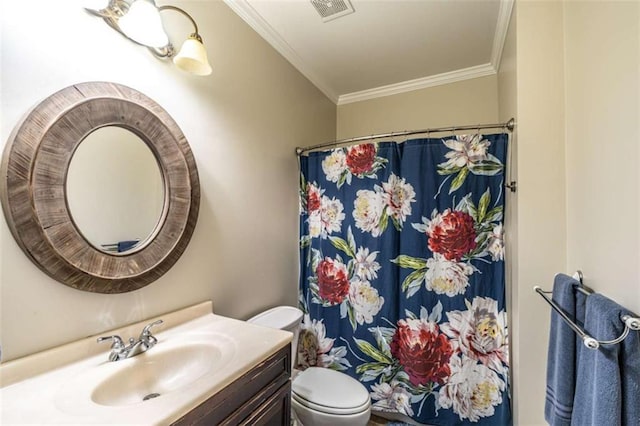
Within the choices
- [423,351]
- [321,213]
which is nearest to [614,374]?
[423,351]

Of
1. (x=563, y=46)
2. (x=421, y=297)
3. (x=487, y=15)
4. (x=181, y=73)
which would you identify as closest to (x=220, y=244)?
(x=181, y=73)

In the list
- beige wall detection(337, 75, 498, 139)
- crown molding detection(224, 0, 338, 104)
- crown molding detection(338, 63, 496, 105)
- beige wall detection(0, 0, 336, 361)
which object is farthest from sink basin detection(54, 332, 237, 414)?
crown molding detection(338, 63, 496, 105)

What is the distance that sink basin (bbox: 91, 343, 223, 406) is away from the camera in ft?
2.83

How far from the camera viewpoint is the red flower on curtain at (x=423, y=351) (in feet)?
5.48

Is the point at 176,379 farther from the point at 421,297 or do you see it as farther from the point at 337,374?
the point at 421,297

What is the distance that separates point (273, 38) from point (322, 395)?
7.19ft

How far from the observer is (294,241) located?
6.95 ft

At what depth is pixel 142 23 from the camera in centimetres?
103

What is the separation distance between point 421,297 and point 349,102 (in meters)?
1.95

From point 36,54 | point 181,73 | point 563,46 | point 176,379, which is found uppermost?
point 563,46

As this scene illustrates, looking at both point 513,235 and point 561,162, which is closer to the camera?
point 561,162

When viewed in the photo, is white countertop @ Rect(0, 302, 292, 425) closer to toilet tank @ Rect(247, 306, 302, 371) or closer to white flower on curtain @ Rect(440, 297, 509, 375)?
toilet tank @ Rect(247, 306, 302, 371)

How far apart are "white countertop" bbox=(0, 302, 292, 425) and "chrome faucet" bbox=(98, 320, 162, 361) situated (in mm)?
19

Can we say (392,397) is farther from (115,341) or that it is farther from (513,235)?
(115,341)
